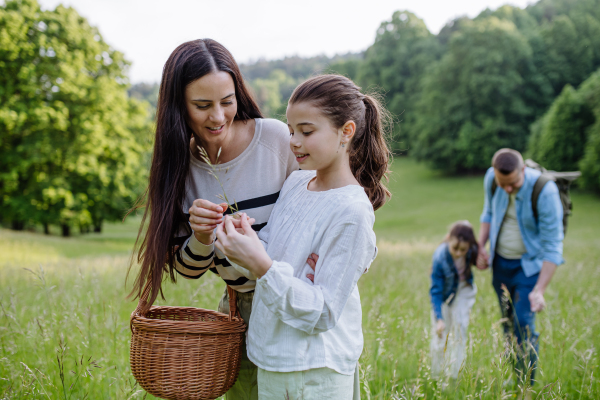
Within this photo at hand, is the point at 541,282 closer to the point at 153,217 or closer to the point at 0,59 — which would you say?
the point at 153,217

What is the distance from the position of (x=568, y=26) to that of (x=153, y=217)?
45528mm

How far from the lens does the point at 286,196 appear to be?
2055 mm

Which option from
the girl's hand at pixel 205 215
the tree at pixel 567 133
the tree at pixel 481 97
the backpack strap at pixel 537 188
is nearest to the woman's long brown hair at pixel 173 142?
the girl's hand at pixel 205 215

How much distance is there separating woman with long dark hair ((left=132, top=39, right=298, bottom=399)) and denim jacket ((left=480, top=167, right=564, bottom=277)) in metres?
2.79

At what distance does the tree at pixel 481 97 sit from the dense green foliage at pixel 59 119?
2808cm

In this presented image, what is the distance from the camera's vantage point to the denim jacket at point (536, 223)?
383 centimetres

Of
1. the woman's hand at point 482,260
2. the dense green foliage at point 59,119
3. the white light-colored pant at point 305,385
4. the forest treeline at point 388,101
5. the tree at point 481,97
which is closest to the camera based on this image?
the white light-colored pant at point 305,385

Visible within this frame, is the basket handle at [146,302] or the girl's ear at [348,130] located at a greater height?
the girl's ear at [348,130]

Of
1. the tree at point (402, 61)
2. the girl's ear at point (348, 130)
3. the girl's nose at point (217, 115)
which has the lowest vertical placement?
the girl's ear at point (348, 130)

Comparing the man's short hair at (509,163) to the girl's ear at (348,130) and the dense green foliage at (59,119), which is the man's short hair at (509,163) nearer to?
the girl's ear at (348,130)

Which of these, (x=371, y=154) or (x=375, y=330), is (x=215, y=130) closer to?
(x=371, y=154)

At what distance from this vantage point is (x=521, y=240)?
420cm

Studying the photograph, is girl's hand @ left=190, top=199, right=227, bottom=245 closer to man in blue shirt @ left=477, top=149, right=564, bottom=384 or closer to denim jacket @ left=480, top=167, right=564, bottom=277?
man in blue shirt @ left=477, top=149, right=564, bottom=384

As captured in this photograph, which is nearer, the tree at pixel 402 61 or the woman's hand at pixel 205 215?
the woman's hand at pixel 205 215
